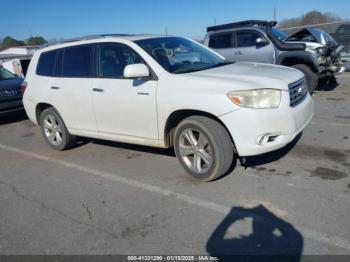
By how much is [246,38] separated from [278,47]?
3.83 ft

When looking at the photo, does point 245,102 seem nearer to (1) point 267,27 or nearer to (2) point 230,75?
(2) point 230,75

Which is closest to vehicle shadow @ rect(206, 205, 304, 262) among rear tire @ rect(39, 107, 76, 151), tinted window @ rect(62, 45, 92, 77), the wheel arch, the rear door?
the wheel arch

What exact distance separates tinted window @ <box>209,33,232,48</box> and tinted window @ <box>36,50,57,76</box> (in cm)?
606

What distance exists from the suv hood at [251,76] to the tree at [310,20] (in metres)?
24.1

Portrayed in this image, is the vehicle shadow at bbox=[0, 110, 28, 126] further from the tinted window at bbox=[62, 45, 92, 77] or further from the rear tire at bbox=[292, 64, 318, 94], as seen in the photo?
the rear tire at bbox=[292, 64, 318, 94]

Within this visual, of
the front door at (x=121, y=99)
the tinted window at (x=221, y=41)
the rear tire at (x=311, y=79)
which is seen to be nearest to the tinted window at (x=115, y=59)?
the front door at (x=121, y=99)

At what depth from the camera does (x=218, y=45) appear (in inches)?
440

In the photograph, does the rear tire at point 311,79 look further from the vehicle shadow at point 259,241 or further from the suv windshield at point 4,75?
the suv windshield at point 4,75

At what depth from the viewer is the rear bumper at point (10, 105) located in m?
9.52

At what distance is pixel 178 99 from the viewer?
4.30 metres

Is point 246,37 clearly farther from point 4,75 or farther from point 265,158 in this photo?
point 4,75

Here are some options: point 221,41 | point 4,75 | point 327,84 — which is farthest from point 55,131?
point 327,84

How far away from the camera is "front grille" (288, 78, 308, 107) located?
4.19m

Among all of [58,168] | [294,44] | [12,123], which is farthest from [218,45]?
[58,168]
